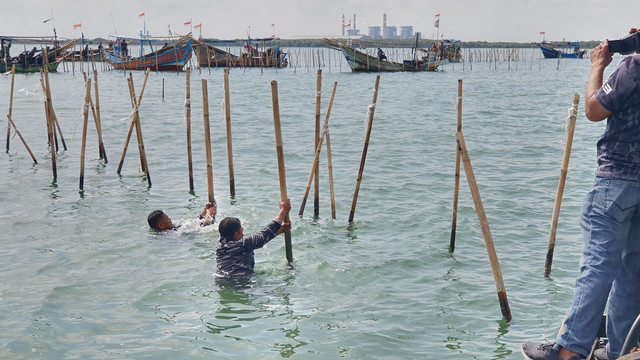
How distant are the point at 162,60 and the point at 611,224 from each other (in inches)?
1914

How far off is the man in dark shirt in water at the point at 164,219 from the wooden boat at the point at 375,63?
131ft

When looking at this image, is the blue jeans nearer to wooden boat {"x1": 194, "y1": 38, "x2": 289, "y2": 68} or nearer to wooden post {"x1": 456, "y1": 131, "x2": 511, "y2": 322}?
wooden post {"x1": 456, "y1": 131, "x2": 511, "y2": 322}

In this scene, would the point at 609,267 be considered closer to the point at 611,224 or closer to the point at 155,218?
the point at 611,224

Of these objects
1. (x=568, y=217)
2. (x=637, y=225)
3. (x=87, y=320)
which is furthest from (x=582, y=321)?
(x=568, y=217)

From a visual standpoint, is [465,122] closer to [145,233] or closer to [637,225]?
[145,233]

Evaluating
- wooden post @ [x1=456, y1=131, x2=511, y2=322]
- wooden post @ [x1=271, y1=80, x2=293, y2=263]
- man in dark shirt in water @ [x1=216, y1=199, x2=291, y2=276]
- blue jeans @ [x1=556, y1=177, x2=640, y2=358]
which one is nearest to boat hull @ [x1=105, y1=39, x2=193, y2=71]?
man in dark shirt in water @ [x1=216, y1=199, x2=291, y2=276]

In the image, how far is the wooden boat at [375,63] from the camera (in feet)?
164

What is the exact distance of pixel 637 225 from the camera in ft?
12.0

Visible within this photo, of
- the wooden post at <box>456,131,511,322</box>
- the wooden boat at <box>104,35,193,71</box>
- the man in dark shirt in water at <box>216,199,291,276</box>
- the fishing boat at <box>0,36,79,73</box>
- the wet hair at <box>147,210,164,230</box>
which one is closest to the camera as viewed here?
the wooden post at <box>456,131,511,322</box>

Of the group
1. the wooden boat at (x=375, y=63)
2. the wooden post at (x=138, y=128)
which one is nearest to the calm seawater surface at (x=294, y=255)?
the wooden post at (x=138, y=128)

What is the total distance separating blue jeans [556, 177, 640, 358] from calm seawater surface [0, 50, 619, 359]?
1.73 m

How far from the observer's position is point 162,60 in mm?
49469

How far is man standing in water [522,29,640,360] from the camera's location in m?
3.55

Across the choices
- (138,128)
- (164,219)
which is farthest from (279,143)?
(138,128)
